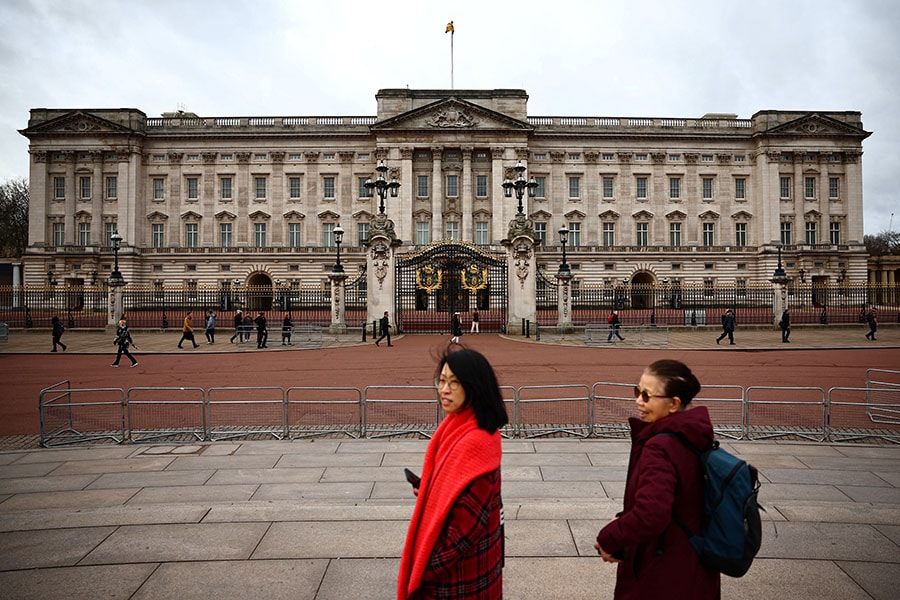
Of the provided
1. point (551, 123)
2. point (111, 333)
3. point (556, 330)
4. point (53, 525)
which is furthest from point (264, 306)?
point (53, 525)

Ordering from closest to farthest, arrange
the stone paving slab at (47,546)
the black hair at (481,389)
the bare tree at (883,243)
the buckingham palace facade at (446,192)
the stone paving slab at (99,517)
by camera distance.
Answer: the black hair at (481,389)
the stone paving slab at (47,546)
the stone paving slab at (99,517)
the buckingham palace facade at (446,192)
the bare tree at (883,243)

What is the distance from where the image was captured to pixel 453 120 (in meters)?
55.6

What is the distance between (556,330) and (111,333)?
24.8 m

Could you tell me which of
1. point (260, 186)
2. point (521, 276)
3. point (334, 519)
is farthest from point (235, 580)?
point (260, 186)

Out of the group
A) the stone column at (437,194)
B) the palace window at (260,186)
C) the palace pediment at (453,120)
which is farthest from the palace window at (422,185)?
the palace window at (260,186)

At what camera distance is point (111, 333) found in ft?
101

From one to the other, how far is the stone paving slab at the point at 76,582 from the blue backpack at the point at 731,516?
4.12m

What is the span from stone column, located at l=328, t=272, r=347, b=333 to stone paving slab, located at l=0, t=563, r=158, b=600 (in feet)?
77.3

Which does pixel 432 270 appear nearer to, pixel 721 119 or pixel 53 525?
pixel 53 525

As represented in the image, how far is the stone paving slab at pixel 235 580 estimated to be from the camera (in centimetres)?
412

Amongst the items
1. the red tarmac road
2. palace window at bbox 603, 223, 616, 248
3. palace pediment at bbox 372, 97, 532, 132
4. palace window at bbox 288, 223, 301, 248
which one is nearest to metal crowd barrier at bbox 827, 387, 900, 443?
the red tarmac road

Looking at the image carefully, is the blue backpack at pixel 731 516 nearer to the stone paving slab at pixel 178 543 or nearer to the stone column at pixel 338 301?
the stone paving slab at pixel 178 543

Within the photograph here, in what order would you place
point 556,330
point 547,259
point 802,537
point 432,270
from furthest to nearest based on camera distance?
point 547,259
point 432,270
point 556,330
point 802,537

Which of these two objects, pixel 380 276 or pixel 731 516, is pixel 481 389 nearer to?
pixel 731 516
